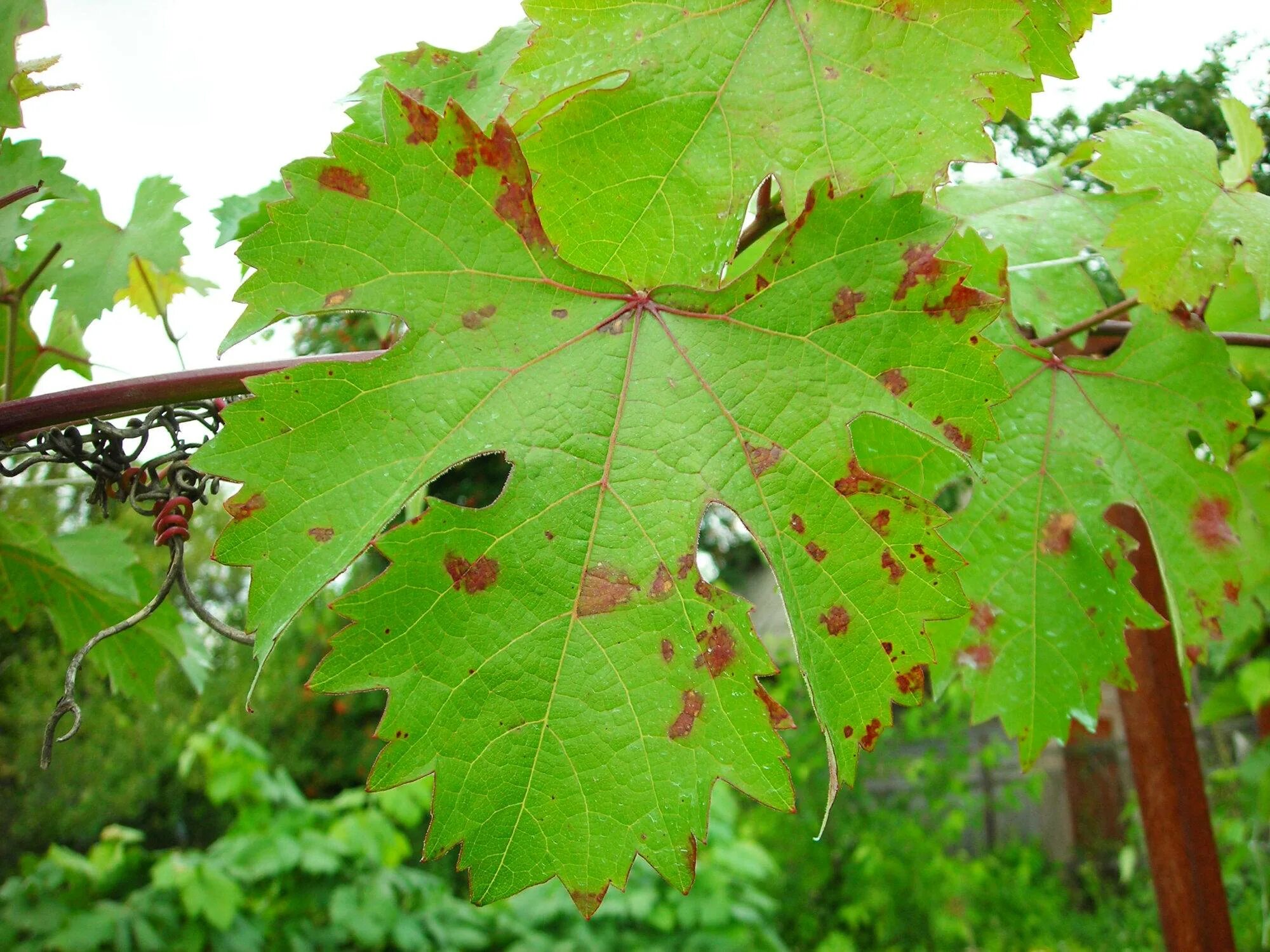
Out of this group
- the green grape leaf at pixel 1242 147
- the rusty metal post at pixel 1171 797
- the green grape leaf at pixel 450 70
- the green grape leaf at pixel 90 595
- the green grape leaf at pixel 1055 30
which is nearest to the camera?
the green grape leaf at pixel 1055 30

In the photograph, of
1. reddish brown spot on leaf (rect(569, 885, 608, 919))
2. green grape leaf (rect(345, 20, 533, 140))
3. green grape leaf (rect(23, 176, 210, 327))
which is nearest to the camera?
reddish brown spot on leaf (rect(569, 885, 608, 919))

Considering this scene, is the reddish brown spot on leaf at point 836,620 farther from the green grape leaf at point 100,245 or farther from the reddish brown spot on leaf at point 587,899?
the green grape leaf at point 100,245

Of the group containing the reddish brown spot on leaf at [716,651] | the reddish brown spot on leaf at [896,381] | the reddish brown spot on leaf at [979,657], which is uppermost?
the reddish brown spot on leaf at [896,381]

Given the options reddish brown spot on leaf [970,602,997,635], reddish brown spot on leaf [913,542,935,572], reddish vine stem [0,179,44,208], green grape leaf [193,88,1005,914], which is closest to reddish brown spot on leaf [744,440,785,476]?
green grape leaf [193,88,1005,914]

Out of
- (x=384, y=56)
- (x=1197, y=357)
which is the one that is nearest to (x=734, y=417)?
(x=384, y=56)

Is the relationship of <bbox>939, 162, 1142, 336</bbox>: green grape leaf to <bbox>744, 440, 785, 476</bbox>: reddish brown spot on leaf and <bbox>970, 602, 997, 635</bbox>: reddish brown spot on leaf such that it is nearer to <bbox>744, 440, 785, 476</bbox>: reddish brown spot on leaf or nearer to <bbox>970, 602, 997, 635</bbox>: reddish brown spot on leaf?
<bbox>970, 602, 997, 635</bbox>: reddish brown spot on leaf

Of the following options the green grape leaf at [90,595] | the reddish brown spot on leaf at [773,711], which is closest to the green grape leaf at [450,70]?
the reddish brown spot on leaf at [773,711]
